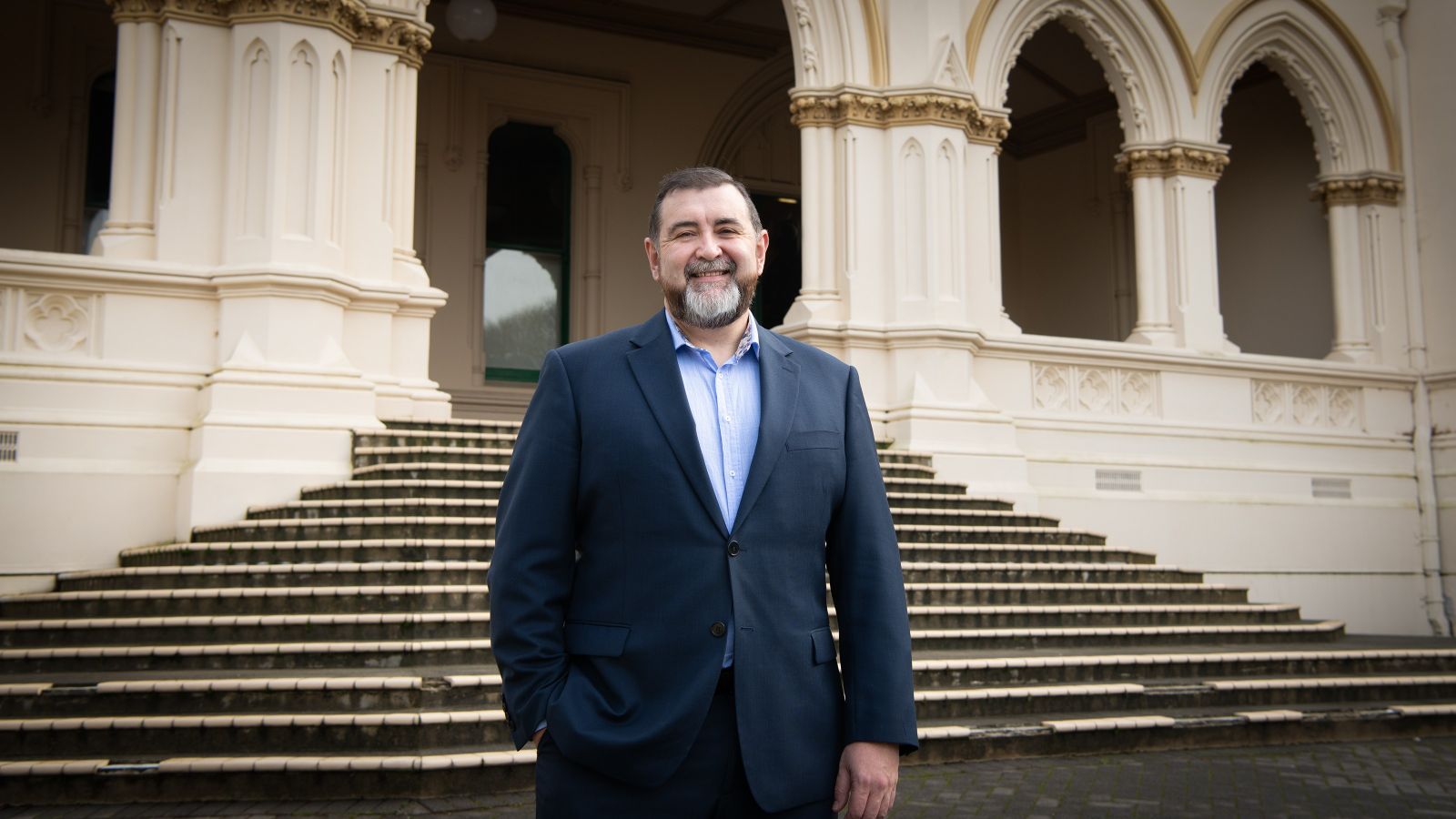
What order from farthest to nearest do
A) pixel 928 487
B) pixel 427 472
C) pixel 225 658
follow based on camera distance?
pixel 928 487 → pixel 427 472 → pixel 225 658

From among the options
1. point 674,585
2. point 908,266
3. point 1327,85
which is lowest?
point 674,585

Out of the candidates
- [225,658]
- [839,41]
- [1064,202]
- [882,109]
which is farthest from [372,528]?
[1064,202]

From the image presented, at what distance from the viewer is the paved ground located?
16.7ft

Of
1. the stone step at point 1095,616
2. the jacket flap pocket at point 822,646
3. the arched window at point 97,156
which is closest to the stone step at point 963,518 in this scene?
the stone step at point 1095,616

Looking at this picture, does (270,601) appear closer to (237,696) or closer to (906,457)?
(237,696)

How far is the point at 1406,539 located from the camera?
46.6 feet

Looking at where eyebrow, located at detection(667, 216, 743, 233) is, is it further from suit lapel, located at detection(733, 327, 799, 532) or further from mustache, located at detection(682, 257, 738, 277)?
suit lapel, located at detection(733, 327, 799, 532)

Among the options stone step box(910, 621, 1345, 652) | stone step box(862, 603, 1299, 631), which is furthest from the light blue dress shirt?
stone step box(862, 603, 1299, 631)

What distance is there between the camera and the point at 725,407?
252cm

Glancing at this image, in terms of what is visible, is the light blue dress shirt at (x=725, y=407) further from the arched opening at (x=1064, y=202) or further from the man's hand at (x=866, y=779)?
the arched opening at (x=1064, y=202)

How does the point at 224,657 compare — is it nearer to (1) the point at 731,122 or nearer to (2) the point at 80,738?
(2) the point at 80,738

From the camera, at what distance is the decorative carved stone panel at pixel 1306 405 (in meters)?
13.9

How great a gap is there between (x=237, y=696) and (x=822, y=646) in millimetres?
4306

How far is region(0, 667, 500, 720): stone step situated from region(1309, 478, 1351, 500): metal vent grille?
432 inches
